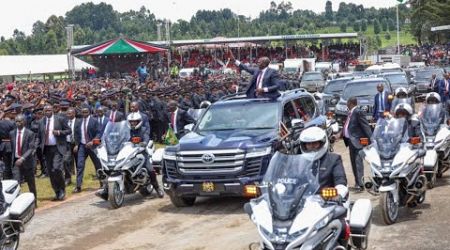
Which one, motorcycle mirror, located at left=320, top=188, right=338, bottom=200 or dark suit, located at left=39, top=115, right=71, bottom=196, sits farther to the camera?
dark suit, located at left=39, top=115, right=71, bottom=196

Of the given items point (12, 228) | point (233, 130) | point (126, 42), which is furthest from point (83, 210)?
point (126, 42)

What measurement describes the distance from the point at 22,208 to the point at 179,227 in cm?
284

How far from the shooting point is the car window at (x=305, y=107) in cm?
1415

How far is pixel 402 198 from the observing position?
10.8m

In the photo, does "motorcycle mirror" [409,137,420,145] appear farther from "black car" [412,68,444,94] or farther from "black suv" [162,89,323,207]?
"black car" [412,68,444,94]

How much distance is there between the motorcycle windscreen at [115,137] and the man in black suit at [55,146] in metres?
1.40

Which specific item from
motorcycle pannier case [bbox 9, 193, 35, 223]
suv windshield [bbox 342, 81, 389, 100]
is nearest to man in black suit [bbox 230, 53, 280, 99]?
motorcycle pannier case [bbox 9, 193, 35, 223]

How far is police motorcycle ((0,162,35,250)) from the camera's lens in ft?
28.3

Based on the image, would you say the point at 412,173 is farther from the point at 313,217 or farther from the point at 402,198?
the point at 313,217

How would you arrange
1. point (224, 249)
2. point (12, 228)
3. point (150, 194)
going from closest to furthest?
point (12, 228) < point (224, 249) < point (150, 194)

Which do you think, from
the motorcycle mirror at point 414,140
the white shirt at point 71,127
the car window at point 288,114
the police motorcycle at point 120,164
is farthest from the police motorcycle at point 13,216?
the white shirt at point 71,127

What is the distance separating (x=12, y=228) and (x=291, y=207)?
362cm

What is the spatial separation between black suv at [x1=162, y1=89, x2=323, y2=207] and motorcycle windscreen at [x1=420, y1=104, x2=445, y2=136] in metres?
2.54

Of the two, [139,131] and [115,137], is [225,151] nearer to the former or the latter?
[115,137]
